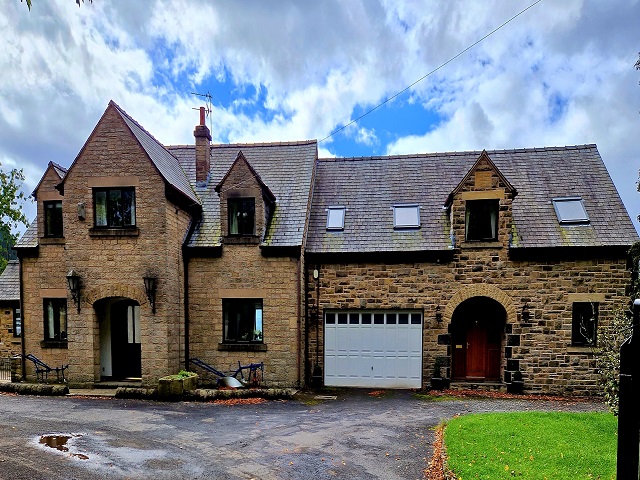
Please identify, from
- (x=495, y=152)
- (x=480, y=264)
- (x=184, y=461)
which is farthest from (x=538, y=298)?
(x=184, y=461)

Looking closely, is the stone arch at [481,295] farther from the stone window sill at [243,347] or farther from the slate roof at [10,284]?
the slate roof at [10,284]

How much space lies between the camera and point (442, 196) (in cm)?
1577

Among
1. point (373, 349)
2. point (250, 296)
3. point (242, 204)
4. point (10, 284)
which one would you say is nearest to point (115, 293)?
point (250, 296)

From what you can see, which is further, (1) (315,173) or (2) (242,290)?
(1) (315,173)

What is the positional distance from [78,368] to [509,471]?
43.9ft

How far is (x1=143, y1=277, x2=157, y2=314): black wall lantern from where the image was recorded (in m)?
12.6

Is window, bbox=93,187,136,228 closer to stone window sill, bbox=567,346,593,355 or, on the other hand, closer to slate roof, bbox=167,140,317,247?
slate roof, bbox=167,140,317,247

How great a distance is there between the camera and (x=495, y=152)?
17.3 m

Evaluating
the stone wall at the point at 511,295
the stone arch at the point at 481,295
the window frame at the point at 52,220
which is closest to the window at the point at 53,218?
the window frame at the point at 52,220

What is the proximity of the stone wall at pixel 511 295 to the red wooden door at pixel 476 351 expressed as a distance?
0.77 meters

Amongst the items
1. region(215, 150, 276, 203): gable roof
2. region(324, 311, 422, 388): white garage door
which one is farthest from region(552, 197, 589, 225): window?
region(215, 150, 276, 203): gable roof

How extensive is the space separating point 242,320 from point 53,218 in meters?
8.73

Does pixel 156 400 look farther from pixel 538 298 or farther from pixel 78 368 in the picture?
pixel 538 298

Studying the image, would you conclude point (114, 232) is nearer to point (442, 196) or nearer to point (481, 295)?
point (442, 196)
